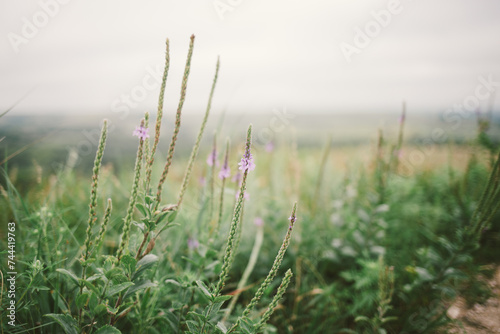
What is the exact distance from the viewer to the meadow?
1.57m

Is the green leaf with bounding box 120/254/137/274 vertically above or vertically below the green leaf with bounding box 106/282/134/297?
above

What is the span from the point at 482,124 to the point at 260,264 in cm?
306

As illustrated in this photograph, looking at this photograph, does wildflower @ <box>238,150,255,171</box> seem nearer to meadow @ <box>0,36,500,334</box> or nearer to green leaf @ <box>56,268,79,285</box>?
meadow @ <box>0,36,500,334</box>

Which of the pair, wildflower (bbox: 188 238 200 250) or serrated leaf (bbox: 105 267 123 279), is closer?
serrated leaf (bbox: 105 267 123 279)

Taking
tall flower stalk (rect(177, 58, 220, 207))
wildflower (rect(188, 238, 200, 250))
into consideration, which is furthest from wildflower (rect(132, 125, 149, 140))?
wildflower (rect(188, 238, 200, 250))

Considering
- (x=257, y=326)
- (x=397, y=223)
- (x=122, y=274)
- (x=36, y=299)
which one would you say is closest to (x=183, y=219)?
(x=36, y=299)

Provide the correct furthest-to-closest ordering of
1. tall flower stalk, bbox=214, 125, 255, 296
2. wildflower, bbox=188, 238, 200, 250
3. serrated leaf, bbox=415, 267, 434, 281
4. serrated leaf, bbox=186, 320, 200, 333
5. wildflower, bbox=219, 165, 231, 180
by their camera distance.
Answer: wildflower, bbox=188, 238, 200, 250 < serrated leaf, bbox=415, 267, 434, 281 < wildflower, bbox=219, 165, 231, 180 < serrated leaf, bbox=186, 320, 200, 333 < tall flower stalk, bbox=214, 125, 255, 296

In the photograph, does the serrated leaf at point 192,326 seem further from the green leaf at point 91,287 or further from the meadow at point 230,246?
the green leaf at point 91,287

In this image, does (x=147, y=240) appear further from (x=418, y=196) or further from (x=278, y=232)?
(x=418, y=196)

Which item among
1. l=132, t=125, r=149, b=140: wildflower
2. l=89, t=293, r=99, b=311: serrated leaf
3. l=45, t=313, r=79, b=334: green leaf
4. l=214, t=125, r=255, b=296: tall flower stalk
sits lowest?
l=45, t=313, r=79, b=334: green leaf

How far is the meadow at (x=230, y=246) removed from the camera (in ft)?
5.16

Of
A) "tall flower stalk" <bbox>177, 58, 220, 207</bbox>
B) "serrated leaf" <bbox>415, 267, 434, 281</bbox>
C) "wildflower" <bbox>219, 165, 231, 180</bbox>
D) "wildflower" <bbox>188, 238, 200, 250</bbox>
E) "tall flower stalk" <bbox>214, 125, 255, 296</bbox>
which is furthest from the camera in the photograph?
"wildflower" <bbox>188, 238, 200, 250</bbox>

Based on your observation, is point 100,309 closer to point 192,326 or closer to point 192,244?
point 192,326

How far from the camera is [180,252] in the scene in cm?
297
